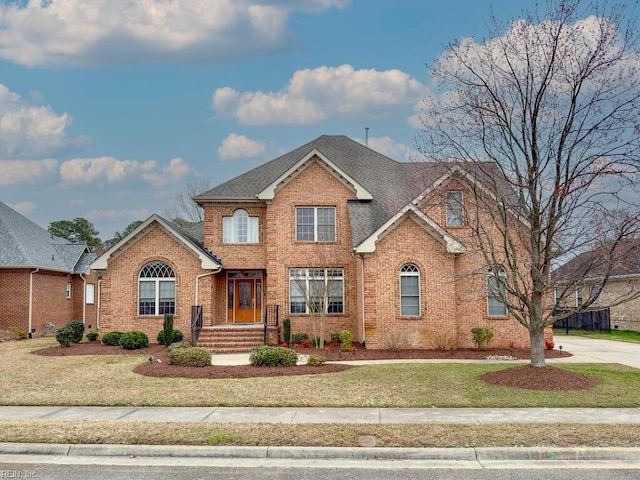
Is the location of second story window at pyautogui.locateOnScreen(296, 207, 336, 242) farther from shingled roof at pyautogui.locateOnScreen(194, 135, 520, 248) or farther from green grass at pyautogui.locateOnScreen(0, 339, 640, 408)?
green grass at pyautogui.locateOnScreen(0, 339, 640, 408)

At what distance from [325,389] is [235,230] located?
41.7 feet

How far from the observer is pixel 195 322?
68.1ft

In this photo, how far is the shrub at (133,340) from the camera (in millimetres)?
20000

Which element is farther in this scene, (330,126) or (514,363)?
(330,126)

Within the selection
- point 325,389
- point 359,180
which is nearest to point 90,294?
point 359,180

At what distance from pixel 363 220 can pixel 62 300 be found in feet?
61.1

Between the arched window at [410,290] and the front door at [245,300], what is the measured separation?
23.3ft

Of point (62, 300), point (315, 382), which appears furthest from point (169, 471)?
point (62, 300)

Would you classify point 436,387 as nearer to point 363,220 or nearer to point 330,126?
point 363,220

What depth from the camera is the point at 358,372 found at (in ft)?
47.8

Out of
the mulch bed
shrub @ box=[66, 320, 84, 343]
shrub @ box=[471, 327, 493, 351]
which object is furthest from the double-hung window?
shrub @ box=[66, 320, 84, 343]

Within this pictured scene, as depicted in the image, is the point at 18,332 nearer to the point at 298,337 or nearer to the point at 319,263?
the point at 298,337

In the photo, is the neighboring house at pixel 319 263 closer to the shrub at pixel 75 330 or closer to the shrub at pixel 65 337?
the shrub at pixel 75 330

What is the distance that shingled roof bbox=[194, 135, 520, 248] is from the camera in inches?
861
